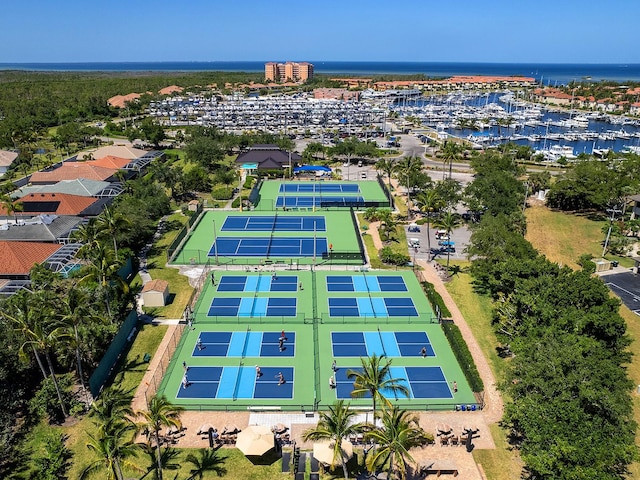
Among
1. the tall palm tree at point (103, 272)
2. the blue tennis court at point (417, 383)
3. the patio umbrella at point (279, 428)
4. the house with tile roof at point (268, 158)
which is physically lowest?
the blue tennis court at point (417, 383)

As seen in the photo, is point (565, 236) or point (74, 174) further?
point (74, 174)

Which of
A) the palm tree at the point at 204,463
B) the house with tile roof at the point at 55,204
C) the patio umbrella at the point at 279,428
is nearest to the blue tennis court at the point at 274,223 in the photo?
the house with tile roof at the point at 55,204

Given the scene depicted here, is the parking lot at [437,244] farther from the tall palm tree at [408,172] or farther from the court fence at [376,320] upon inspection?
the court fence at [376,320]

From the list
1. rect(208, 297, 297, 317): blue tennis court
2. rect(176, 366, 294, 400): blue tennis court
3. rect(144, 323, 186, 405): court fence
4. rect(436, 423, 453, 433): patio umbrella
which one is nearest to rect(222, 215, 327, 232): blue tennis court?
rect(208, 297, 297, 317): blue tennis court

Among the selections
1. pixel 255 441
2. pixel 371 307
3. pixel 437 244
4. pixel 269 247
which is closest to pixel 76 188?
pixel 269 247

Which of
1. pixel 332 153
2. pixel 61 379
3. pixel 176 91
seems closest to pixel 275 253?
pixel 61 379

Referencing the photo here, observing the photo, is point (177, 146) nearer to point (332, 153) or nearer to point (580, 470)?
point (332, 153)

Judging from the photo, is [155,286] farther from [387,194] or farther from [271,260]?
[387,194]
